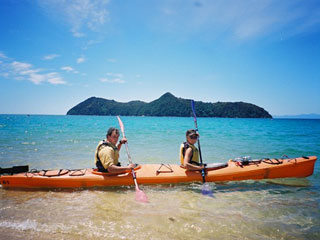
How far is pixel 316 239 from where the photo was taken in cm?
304

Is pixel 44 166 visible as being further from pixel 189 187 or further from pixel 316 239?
pixel 316 239

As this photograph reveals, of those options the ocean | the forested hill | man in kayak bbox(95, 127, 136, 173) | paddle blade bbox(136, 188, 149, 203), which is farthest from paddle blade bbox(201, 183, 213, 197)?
the forested hill

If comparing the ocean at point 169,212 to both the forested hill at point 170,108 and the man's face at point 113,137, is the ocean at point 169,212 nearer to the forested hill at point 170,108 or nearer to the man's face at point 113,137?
the man's face at point 113,137

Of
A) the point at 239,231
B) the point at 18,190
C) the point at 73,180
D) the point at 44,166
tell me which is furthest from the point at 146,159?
the point at 239,231

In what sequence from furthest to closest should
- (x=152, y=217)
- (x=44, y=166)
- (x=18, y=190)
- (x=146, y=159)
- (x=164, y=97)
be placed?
(x=164, y=97) < (x=146, y=159) < (x=44, y=166) < (x=18, y=190) < (x=152, y=217)

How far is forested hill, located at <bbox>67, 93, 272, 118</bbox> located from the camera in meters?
138

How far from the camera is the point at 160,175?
530 centimetres

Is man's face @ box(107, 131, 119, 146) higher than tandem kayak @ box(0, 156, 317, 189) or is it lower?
higher

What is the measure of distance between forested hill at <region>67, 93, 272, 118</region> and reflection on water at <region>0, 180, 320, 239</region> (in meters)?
126

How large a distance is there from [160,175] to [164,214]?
5.32 ft

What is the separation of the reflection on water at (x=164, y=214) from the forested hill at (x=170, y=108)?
126264mm

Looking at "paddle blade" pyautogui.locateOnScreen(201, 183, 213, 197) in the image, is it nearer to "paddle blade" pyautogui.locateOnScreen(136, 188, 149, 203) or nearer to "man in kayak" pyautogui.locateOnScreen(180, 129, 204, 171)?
"man in kayak" pyautogui.locateOnScreen(180, 129, 204, 171)

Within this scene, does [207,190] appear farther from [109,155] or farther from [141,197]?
[109,155]

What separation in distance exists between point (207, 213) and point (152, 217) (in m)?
1.05
